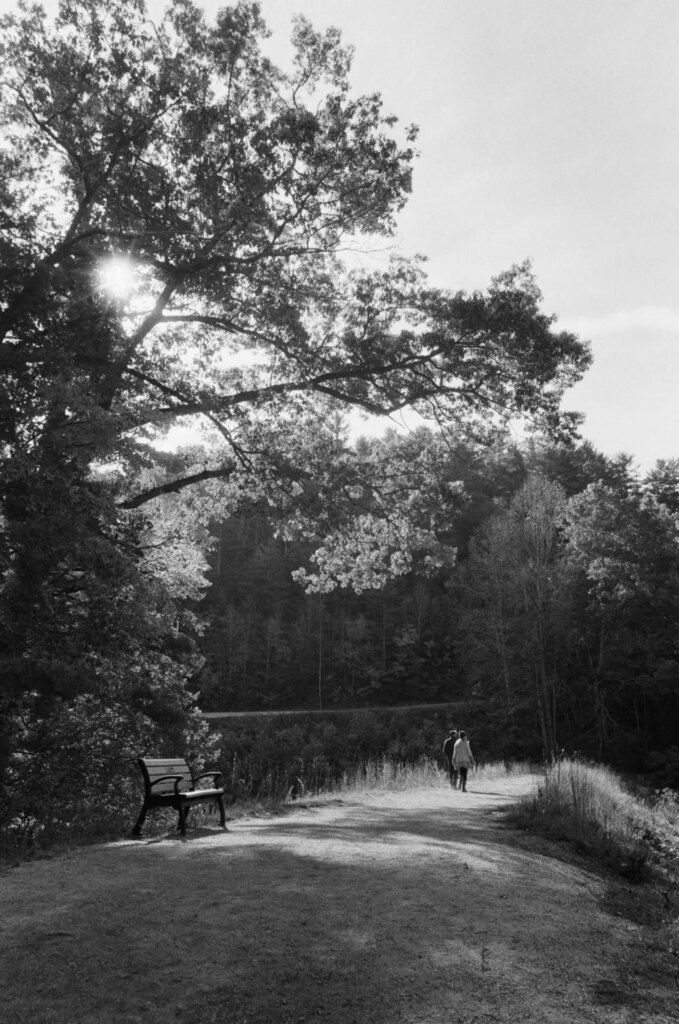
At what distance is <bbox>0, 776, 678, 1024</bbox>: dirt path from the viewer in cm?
335

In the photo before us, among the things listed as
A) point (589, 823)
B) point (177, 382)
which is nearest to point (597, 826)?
point (589, 823)

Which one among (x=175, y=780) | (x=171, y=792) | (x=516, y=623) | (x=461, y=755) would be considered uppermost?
(x=516, y=623)

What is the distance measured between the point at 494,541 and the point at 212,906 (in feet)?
120

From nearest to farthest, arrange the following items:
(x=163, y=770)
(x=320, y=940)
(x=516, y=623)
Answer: (x=320, y=940) → (x=163, y=770) → (x=516, y=623)

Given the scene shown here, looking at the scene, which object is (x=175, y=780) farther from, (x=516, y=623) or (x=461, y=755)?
(x=516, y=623)

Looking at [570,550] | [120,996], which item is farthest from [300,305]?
[570,550]

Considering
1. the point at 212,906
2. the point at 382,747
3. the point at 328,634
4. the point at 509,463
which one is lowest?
the point at 382,747

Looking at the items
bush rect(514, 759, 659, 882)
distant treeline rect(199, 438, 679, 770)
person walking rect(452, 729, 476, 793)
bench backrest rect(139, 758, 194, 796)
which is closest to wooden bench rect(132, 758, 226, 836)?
bench backrest rect(139, 758, 194, 796)

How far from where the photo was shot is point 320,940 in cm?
409

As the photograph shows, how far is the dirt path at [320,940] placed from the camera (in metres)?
3.35

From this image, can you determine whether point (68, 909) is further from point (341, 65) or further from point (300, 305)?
point (341, 65)

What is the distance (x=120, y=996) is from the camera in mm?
3342

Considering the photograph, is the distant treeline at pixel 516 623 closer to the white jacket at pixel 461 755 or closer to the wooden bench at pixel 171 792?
the white jacket at pixel 461 755

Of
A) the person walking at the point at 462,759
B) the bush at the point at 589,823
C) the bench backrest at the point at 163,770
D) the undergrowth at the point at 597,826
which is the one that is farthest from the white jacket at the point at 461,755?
the bench backrest at the point at 163,770
